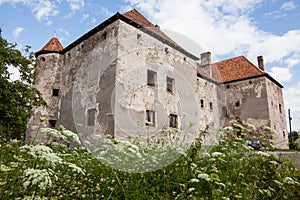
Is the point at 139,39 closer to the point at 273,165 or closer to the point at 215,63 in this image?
the point at 273,165

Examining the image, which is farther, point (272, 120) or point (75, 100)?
point (272, 120)

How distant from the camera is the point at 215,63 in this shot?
1111 inches

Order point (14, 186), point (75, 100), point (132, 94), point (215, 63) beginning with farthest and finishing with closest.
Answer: point (215, 63)
point (75, 100)
point (132, 94)
point (14, 186)

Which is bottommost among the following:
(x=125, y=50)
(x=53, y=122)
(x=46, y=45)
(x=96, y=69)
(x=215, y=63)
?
(x=53, y=122)

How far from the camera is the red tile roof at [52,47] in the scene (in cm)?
1688

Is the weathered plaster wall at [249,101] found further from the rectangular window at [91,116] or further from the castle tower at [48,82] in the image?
the castle tower at [48,82]

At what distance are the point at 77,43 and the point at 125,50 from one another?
4575 mm

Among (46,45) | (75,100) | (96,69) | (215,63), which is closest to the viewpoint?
(96,69)

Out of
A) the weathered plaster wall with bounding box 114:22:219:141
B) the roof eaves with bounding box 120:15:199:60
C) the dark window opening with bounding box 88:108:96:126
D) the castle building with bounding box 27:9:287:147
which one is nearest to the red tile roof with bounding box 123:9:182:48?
the castle building with bounding box 27:9:287:147

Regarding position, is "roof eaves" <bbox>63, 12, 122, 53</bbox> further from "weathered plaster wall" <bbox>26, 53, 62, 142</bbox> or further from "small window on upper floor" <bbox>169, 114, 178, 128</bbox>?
"small window on upper floor" <bbox>169, 114, 178, 128</bbox>

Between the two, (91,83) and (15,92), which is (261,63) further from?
(15,92)

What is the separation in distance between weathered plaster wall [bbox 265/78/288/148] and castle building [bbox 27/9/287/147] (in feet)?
23.4

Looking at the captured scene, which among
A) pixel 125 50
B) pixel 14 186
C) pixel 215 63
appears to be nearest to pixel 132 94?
pixel 125 50

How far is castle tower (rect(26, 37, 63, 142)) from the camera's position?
50.5ft
